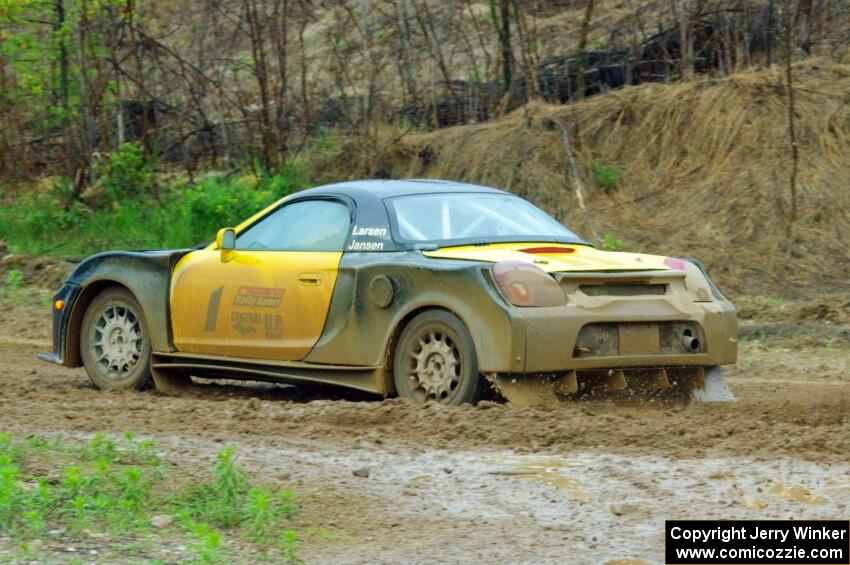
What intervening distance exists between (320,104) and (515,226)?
36.5 feet

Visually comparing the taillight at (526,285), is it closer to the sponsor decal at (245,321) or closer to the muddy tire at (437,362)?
the muddy tire at (437,362)

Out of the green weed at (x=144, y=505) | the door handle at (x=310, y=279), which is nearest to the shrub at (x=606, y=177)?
the door handle at (x=310, y=279)

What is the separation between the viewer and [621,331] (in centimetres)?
846

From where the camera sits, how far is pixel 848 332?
41.5 ft

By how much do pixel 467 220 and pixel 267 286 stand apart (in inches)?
51.3

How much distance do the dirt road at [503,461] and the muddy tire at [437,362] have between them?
1.04ft

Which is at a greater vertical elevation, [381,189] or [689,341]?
[381,189]

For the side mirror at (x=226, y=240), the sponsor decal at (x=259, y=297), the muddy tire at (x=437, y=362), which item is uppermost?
the side mirror at (x=226, y=240)

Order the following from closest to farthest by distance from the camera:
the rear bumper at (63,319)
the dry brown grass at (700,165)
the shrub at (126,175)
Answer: the rear bumper at (63,319)
the dry brown grass at (700,165)
the shrub at (126,175)

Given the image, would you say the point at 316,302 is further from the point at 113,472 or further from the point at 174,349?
the point at 113,472

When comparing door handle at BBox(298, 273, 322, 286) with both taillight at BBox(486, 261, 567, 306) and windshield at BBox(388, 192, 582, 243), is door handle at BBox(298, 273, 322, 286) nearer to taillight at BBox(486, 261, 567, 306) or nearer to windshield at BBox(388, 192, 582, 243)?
windshield at BBox(388, 192, 582, 243)

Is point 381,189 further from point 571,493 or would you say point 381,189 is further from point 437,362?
point 571,493

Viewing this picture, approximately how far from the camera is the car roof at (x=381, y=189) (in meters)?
9.34

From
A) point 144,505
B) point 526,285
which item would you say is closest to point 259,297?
point 526,285
